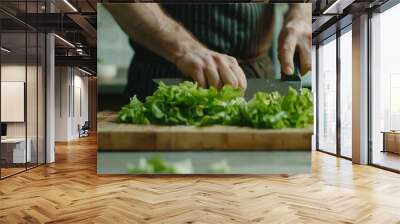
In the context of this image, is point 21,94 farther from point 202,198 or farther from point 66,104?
point 66,104

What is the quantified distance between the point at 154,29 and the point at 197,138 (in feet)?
5.77

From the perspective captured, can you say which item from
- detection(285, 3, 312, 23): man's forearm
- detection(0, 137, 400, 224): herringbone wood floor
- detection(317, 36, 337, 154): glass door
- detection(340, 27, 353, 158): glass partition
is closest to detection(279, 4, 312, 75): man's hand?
detection(285, 3, 312, 23): man's forearm

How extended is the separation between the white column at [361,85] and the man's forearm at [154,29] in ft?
12.3

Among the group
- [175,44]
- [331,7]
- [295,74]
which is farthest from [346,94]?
[175,44]

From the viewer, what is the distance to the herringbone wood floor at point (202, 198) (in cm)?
386

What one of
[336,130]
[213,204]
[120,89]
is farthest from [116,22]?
[336,130]

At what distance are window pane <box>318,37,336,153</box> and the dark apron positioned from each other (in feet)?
14.3

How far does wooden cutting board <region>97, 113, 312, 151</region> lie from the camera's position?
5652 mm

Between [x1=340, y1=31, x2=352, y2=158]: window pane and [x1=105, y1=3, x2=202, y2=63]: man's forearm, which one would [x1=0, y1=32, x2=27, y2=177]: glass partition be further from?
[x1=340, y1=31, x2=352, y2=158]: window pane

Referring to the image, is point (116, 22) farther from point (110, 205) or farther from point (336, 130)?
point (336, 130)

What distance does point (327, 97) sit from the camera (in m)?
10.2

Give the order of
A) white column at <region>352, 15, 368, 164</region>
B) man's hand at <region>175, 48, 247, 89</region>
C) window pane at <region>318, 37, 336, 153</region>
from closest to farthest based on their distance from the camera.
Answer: man's hand at <region>175, 48, 247, 89</region>
white column at <region>352, 15, 368, 164</region>
window pane at <region>318, 37, 336, 153</region>

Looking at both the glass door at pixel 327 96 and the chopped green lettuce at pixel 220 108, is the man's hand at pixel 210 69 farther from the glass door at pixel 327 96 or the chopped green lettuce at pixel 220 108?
the glass door at pixel 327 96

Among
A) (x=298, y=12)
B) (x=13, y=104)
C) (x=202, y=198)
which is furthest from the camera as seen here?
(x=13, y=104)
